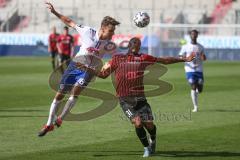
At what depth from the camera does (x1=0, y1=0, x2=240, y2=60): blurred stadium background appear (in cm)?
5153

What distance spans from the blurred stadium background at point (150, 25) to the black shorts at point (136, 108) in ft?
127

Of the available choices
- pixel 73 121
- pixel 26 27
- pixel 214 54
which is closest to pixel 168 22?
pixel 214 54

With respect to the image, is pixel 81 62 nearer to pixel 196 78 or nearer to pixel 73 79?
pixel 73 79

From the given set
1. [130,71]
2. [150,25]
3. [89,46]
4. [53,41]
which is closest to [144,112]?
[130,71]

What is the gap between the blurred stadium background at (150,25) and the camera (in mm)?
51531

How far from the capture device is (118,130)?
15312mm

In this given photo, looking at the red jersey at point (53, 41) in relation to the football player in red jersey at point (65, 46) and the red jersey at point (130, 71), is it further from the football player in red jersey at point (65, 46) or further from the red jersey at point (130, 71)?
the red jersey at point (130, 71)

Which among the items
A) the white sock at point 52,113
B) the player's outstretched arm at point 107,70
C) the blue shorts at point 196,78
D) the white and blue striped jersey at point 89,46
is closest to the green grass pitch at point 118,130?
the white sock at point 52,113

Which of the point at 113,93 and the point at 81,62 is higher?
the point at 81,62

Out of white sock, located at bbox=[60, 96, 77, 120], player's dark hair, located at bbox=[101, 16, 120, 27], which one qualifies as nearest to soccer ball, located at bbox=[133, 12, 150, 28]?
player's dark hair, located at bbox=[101, 16, 120, 27]

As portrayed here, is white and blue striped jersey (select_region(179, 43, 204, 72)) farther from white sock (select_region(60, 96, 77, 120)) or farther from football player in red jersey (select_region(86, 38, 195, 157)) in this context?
football player in red jersey (select_region(86, 38, 195, 157))

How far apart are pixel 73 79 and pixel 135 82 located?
2246mm

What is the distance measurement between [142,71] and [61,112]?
308 centimetres

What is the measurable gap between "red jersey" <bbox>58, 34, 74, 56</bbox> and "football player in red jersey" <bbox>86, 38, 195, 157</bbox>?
23.0 metres
